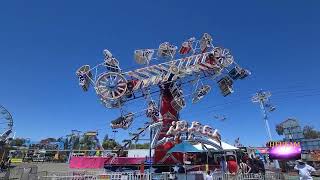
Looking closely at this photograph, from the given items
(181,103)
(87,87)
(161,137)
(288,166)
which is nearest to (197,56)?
(181,103)

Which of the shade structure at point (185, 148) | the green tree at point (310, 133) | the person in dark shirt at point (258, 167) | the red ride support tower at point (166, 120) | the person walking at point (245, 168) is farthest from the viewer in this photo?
the green tree at point (310, 133)

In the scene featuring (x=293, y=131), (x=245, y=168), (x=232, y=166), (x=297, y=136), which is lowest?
(x=245, y=168)

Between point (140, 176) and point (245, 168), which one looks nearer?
point (140, 176)

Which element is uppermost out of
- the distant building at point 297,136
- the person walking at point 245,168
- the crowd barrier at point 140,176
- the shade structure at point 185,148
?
the distant building at point 297,136

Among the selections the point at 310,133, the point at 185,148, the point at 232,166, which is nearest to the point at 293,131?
the point at 310,133

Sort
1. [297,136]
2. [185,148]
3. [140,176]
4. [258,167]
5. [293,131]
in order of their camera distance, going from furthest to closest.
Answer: [293,131] → [297,136] → [258,167] → [185,148] → [140,176]

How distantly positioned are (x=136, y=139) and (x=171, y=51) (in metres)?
9.95

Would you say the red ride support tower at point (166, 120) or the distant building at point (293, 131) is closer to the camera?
the red ride support tower at point (166, 120)

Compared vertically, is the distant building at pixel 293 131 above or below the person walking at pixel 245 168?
above

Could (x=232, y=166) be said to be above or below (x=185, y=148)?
below

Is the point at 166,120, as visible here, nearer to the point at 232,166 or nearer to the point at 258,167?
the point at 232,166

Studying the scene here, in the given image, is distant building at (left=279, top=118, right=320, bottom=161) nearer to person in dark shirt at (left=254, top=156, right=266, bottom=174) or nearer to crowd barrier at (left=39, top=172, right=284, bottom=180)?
person in dark shirt at (left=254, top=156, right=266, bottom=174)

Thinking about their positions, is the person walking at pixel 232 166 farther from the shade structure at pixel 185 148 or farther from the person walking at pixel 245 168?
the shade structure at pixel 185 148

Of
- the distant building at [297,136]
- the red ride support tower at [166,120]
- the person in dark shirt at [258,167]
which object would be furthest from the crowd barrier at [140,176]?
the distant building at [297,136]
